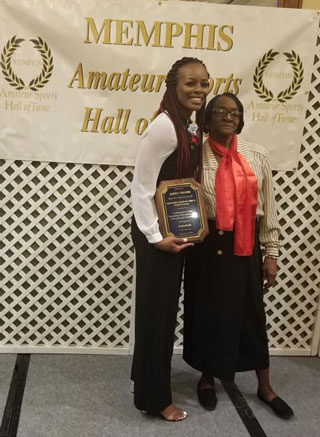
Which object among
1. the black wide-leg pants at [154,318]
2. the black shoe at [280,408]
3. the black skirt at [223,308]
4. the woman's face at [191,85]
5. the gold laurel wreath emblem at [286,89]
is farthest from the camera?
the gold laurel wreath emblem at [286,89]

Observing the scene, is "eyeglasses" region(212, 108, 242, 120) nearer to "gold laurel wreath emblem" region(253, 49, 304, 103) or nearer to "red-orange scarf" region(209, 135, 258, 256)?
"red-orange scarf" region(209, 135, 258, 256)

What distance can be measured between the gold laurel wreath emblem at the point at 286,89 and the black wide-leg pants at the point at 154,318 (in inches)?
34.9

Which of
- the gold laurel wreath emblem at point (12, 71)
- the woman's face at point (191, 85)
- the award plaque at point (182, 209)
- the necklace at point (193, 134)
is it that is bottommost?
the award plaque at point (182, 209)

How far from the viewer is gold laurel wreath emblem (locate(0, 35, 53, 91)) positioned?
195 centimetres

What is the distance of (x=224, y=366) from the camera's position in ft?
6.01

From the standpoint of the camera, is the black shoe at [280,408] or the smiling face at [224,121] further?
the black shoe at [280,408]

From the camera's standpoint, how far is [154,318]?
167 cm

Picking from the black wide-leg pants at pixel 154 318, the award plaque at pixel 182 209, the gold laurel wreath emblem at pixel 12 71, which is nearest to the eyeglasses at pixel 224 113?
the award plaque at pixel 182 209

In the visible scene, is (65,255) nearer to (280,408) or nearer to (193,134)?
(193,134)

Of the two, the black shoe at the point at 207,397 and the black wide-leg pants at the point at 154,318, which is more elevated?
the black wide-leg pants at the point at 154,318

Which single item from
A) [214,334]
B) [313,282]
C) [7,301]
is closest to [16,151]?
[7,301]

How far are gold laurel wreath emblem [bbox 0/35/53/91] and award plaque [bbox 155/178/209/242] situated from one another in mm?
829

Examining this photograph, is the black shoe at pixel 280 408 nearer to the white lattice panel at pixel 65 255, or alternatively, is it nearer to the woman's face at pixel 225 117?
the white lattice panel at pixel 65 255

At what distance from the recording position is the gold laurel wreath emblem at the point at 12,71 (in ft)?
6.39
